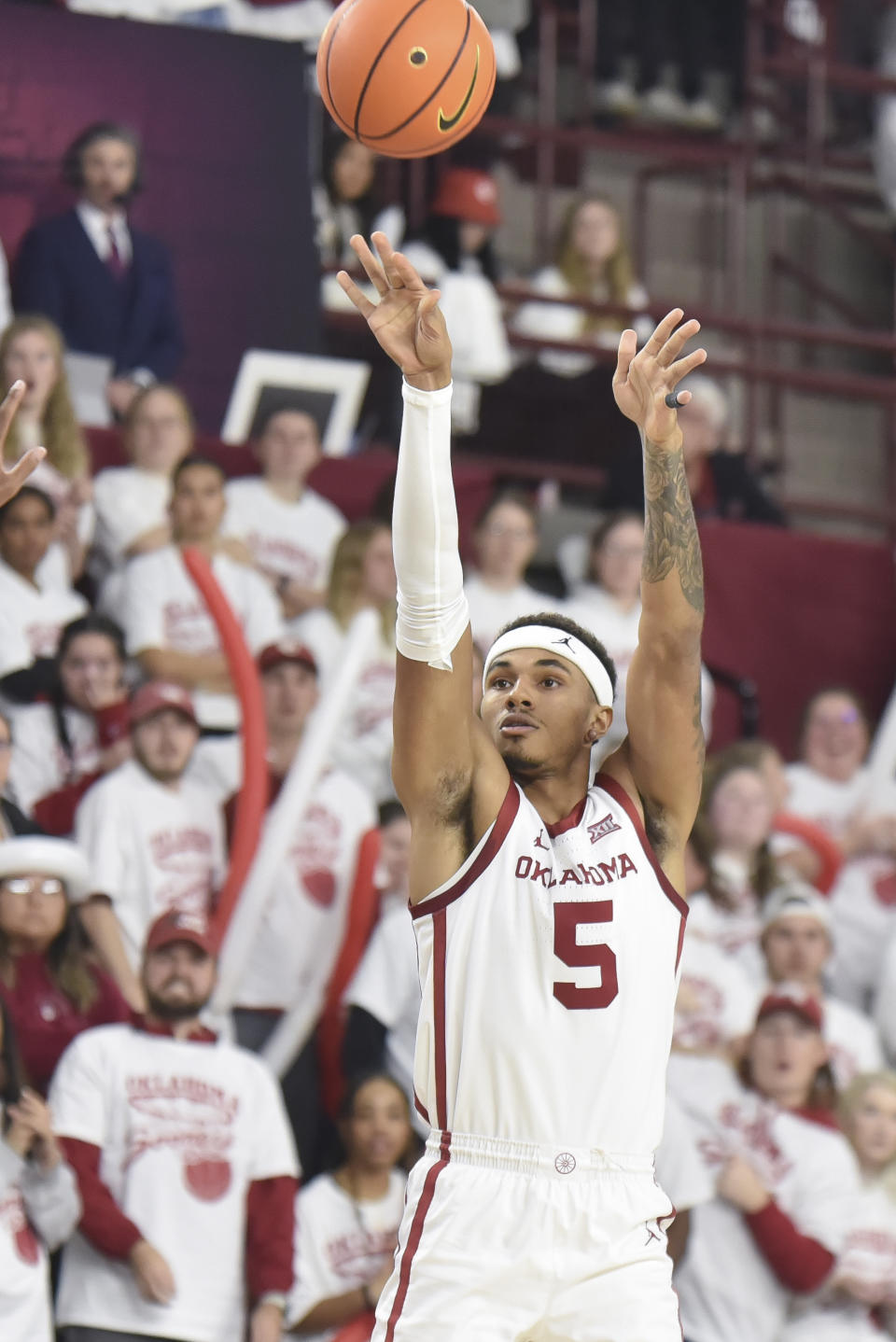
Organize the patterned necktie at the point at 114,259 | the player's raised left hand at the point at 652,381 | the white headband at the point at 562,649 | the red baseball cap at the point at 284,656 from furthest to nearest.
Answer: the patterned necktie at the point at 114,259
the red baseball cap at the point at 284,656
the white headband at the point at 562,649
the player's raised left hand at the point at 652,381

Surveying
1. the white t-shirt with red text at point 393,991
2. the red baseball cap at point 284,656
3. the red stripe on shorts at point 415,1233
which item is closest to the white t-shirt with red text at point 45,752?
the red baseball cap at point 284,656

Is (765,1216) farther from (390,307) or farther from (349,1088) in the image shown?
(390,307)

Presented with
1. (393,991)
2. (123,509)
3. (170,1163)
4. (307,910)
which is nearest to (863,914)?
(393,991)

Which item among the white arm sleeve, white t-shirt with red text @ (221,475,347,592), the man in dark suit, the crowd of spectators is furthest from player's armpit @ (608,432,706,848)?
the man in dark suit

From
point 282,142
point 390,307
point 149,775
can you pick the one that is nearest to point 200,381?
point 282,142

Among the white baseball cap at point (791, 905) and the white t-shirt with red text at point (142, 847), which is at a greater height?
the white t-shirt with red text at point (142, 847)

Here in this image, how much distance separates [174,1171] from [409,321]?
3.25 metres

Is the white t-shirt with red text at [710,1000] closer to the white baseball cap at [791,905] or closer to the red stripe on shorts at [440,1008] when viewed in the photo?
the white baseball cap at [791,905]

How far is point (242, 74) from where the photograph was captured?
34.1 ft

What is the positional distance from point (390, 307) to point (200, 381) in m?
6.02

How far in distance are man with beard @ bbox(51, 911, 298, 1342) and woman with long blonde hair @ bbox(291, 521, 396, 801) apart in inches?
62.7

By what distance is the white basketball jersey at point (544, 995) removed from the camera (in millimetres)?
4242

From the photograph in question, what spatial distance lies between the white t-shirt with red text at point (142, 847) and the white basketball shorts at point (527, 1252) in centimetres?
312

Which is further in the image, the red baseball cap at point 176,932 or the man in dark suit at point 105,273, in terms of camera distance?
the man in dark suit at point 105,273
